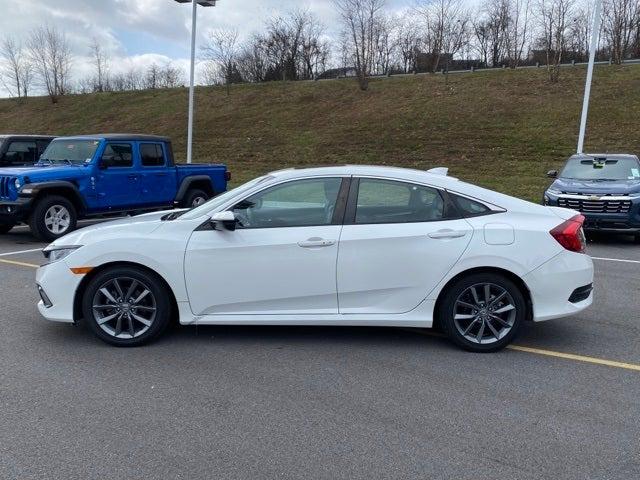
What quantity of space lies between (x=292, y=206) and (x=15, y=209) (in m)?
7.01

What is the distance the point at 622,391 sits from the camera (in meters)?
3.96

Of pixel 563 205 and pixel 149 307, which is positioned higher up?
pixel 563 205

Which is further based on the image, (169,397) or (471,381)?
(471,381)

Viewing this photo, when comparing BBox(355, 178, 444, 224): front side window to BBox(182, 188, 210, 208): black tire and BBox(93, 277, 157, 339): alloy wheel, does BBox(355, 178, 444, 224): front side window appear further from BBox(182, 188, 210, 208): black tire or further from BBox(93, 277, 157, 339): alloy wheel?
BBox(182, 188, 210, 208): black tire

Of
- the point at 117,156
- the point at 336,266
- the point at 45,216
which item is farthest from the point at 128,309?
the point at 117,156

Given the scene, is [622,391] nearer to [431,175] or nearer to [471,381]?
[471,381]

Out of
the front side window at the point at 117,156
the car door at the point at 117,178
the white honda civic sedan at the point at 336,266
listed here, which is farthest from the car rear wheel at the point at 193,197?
the white honda civic sedan at the point at 336,266

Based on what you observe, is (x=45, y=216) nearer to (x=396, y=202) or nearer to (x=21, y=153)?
(x=21, y=153)

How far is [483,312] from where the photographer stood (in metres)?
4.62

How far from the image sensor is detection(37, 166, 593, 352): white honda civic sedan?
4551mm

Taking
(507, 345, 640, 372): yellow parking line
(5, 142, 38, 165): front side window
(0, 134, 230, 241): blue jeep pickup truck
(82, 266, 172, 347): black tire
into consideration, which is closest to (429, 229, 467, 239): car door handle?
(507, 345, 640, 372): yellow parking line

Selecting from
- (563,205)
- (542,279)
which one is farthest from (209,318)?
(563,205)

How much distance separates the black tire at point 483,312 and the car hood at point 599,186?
6.71 metres

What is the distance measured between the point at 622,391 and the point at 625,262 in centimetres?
564
